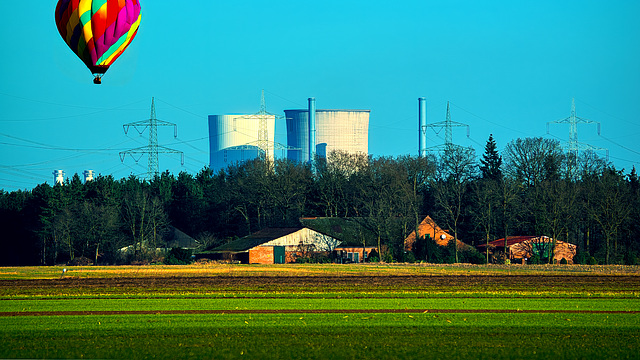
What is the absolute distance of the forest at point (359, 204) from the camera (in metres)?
88.5

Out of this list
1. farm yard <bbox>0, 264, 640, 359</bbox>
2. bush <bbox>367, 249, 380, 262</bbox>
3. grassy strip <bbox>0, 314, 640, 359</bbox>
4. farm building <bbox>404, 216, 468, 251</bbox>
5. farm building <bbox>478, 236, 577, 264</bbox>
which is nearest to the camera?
grassy strip <bbox>0, 314, 640, 359</bbox>

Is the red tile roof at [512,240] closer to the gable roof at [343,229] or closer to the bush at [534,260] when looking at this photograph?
the bush at [534,260]

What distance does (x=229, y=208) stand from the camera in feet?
361

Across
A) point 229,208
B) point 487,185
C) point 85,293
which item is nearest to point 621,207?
point 487,185

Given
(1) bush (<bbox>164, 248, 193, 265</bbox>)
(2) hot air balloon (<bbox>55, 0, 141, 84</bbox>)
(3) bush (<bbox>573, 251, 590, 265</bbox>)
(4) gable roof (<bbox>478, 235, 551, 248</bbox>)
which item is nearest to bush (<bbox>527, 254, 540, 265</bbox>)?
(3) bush (<bbox>573, 251, 590, 265</bbox>)

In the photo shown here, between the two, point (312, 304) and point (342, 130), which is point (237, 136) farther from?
point (312, 304)

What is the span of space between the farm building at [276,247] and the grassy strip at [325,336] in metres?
55.4

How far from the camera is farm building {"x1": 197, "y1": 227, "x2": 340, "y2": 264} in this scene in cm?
8562

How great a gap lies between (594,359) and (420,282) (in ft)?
86.9

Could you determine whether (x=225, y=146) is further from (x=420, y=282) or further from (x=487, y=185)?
(x=420, y=282)

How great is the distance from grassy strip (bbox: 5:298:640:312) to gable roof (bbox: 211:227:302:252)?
49335 millimetres

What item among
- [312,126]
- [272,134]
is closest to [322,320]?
[272,134]

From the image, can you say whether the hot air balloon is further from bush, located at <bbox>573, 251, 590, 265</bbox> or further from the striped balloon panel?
bush, located at <bbox>573, 251, 590, 265</bbox>

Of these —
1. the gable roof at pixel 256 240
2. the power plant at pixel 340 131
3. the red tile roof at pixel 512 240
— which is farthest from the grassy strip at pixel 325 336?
the power plant at pixel 340 131
